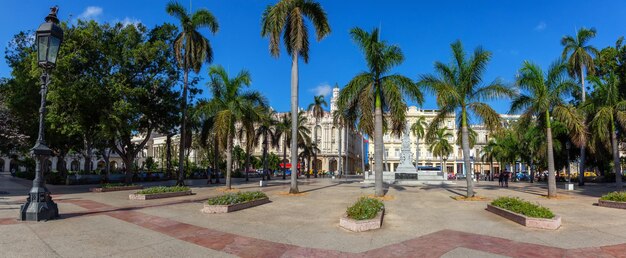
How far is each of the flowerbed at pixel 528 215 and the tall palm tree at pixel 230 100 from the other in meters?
15.9

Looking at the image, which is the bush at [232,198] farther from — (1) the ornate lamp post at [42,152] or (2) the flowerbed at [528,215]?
(2) the flowerbed at [528,215]

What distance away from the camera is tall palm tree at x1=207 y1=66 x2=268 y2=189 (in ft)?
79.5

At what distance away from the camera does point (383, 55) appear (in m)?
19.2

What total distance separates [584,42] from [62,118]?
39119 millimetres

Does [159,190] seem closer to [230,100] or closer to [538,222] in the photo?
[230,100]

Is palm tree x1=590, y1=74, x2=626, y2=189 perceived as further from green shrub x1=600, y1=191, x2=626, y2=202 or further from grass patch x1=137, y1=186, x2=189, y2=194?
grass patch x1=137, y1=186, x2=189, y2=194

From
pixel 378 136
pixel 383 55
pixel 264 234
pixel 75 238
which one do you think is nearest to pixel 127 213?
pixel 75 238

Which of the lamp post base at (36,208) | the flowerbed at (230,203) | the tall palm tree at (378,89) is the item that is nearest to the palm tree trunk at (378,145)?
the tall palm tree at (378,89)

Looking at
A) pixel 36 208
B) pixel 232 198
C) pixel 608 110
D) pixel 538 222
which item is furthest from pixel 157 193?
pixel 608 110

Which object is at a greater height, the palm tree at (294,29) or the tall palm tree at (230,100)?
the palm tree at (294,29)

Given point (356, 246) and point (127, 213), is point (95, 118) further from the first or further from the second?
point (356, 246)

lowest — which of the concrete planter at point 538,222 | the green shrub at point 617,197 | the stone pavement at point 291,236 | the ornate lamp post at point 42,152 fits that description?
the stone pavement at point 291,236

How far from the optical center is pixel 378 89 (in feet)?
64.3

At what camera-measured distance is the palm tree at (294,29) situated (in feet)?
69.0
